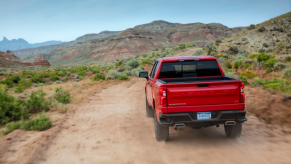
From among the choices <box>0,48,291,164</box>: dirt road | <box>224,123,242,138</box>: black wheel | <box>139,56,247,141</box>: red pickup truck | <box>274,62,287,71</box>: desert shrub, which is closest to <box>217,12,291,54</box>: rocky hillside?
<box>274,62,287,71</box>: desert shrub

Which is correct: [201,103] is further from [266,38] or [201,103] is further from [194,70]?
[266,38]

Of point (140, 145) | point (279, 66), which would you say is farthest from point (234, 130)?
point (279, 66)

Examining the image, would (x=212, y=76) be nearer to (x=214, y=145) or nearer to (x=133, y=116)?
(x=214, y=145)

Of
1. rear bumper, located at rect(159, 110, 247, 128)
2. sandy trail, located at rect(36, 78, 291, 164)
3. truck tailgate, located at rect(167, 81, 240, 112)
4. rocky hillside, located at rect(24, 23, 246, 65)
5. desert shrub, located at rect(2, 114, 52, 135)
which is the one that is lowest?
sandy trail, located at rect(36, 78, 291, 164)

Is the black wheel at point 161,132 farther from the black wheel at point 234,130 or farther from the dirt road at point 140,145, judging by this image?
the black wheel at point 234,130

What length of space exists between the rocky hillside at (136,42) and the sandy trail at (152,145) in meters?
89.1

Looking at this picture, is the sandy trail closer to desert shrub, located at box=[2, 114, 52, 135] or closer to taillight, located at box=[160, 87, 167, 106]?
desert shrub, located at box=[2, 114, 52, 135]

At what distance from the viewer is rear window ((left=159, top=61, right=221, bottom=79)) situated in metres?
4.97

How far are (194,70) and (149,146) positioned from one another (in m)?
2.22

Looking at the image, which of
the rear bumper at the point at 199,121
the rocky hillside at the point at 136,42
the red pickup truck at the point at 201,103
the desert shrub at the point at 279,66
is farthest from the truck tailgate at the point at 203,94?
the rocky hillside at the point at 136,42

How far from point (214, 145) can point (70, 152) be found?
3.11 m

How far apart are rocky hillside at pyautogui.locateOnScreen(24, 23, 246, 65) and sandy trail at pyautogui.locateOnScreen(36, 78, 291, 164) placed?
89063 millimetres

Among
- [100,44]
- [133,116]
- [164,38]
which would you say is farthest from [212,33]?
[133,116]

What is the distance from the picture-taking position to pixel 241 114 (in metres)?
3.82
